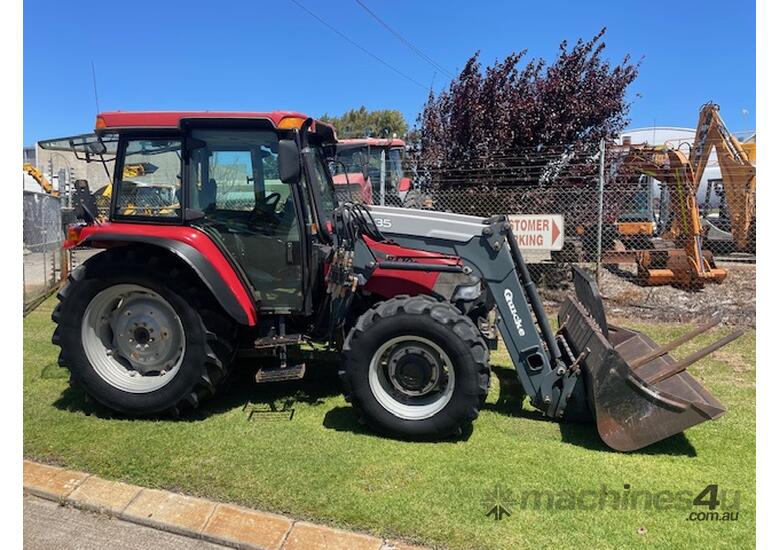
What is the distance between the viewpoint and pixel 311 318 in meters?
4.40

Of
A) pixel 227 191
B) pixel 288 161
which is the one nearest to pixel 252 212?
pixel 227 191

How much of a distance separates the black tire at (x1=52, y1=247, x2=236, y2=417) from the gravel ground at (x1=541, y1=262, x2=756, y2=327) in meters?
6.02

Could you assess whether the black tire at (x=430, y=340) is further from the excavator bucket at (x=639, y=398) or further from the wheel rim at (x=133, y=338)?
the wheel rim at (x=133, y=338)

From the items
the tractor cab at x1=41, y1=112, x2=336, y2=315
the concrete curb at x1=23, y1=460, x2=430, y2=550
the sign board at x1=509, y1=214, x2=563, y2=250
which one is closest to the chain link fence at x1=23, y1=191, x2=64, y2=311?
the tractor cab at x1=41, y1=112, x2=336, y2=315

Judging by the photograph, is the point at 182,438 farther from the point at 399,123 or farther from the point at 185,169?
the point at 399,123

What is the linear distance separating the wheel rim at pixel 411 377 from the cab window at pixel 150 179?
80.8 inches

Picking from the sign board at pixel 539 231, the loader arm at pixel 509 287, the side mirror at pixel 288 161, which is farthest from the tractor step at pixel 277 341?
the sign board at pixel 539 231

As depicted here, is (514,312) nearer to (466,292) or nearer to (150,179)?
(466,292)

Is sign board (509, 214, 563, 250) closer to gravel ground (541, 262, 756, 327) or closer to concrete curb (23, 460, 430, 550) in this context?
gravel ground (541, 262, 756, 327)

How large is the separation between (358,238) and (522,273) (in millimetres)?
1372

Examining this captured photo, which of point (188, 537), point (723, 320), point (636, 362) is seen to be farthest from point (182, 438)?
point (723, 320)

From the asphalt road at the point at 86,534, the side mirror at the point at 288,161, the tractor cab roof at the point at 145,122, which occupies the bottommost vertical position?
the asphalt road at the point at 86,534

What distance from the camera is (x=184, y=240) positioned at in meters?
4.01

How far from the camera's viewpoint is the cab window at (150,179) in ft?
13.6
